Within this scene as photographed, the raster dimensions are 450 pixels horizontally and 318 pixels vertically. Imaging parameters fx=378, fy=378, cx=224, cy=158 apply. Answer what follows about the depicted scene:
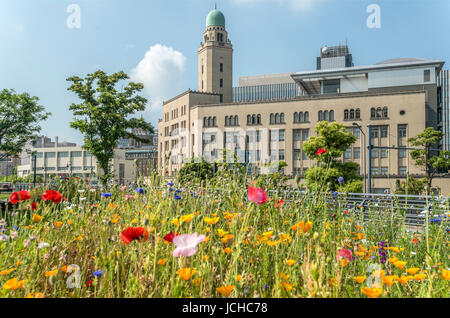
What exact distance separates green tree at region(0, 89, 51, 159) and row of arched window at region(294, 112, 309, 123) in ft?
126

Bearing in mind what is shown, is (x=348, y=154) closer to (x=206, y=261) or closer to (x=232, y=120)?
(x=232, y=120)

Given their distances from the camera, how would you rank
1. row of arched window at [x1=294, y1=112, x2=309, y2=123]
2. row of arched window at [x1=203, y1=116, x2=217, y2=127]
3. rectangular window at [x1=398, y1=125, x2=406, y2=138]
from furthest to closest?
row of arched window at [x1=203, y1=116, x2=217, y2=127], row of arched window at [x1=294, y1=112, x2=309, y2=123], rectangular window at [x1=398, y1=125, x2=406, y2=138]

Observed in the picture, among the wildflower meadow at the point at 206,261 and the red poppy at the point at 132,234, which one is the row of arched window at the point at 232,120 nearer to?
the wildflower meadow at the point at 206,261

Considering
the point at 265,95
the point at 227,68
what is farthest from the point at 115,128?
the point at 265,95

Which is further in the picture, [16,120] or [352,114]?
[352,114]

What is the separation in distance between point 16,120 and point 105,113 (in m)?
7.74

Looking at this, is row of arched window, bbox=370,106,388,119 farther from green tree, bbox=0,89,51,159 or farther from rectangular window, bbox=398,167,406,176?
green tree, bbox=0,89,51,159

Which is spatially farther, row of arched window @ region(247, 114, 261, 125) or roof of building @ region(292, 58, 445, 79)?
row of arched window @ region(247, 114, 261, 125)

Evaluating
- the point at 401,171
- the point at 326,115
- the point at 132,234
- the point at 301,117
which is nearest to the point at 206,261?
the point at 132,234

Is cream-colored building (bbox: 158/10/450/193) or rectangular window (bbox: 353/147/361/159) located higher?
cream-colored building (bbox: 158/10/450/193)

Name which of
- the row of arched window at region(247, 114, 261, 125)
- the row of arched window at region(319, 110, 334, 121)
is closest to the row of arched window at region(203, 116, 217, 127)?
the row of arched window at region(247, 114, 261, 125)

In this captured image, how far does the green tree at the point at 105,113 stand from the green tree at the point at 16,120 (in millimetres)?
4027

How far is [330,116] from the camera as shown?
56.9 metres

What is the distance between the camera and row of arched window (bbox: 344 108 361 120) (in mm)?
55031
